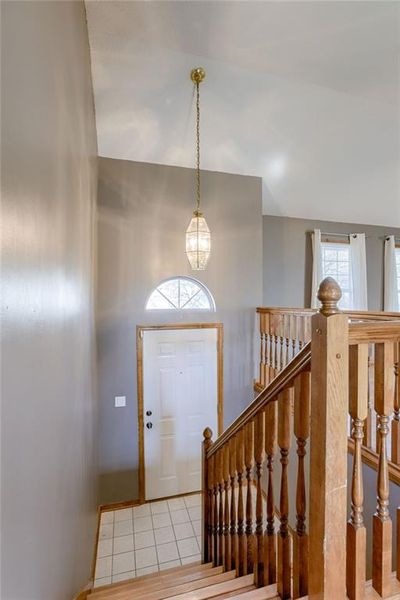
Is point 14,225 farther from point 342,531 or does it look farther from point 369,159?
point 369,159

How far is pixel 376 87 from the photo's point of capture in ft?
9.50

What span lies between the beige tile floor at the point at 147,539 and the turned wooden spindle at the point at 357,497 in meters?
2.46

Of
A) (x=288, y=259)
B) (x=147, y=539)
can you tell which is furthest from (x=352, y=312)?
(x=147, y=539)

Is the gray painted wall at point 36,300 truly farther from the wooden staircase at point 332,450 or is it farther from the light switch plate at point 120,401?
the light switch plate at point 120,401

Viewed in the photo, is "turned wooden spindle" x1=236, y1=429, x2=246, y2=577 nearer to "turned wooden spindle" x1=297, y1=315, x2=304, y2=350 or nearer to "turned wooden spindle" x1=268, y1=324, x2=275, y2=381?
"turned wooden spindle" x1=297, y1=315, x2=304, y2=350

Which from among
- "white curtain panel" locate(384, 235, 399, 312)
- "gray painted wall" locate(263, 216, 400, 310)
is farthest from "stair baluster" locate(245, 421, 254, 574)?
"white curtain panel" locate(384, 235, 399, 312)

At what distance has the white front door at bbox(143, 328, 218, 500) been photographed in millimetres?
3537

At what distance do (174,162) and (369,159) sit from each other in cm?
265

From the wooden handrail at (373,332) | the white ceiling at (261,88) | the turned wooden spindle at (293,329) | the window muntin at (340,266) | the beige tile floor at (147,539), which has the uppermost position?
the white ceiling at (261,88)

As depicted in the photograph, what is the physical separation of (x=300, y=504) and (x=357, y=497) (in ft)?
0.78

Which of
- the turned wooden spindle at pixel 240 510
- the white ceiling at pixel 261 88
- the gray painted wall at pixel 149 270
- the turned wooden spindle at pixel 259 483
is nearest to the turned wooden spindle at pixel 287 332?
the gray painted wall at pixel 149 270

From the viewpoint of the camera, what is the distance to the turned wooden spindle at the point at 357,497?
35.1 inches

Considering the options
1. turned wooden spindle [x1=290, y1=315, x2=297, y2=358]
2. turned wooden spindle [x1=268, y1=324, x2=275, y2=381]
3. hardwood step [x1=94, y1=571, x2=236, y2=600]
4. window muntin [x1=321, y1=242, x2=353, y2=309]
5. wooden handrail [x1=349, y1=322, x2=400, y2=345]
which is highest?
window muntin [x1=321, y1=242, x2=353, y2=309]

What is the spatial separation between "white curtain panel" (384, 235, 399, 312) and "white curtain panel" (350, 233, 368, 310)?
0.55m
